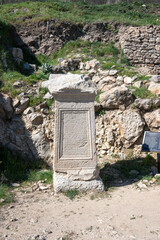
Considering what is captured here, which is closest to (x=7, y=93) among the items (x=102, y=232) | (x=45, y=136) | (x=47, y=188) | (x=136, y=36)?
(x=45, y=136)

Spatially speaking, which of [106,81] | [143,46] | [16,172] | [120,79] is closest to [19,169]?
[16,172]

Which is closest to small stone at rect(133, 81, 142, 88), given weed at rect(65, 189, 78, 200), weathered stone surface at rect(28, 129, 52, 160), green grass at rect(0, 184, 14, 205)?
weathered stone surface at rect(28, 129, 52, 160)

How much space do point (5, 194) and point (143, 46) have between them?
8.40 meters

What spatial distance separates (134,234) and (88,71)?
623cm

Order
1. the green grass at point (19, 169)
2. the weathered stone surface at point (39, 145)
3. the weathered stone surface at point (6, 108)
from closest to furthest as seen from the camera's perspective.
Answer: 1. the green grass at point (19, 169)
2. the weathered stone surface at point (39, 145)
3. the weathered stone surface at point (6, 108)

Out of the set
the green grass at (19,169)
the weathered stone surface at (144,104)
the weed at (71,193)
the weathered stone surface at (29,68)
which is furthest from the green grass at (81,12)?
the weed at (71,193)

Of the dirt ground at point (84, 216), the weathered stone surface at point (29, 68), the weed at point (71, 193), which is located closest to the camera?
the dirt ground at point (84, 216)

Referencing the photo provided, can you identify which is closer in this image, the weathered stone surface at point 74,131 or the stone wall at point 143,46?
the weathered stone surface at point 74,131

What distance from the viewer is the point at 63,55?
30.7 ft

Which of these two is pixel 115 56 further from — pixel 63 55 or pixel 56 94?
pixel 56 94

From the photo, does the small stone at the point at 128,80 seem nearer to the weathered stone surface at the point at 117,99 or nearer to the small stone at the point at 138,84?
the small stone at the point at 138,84

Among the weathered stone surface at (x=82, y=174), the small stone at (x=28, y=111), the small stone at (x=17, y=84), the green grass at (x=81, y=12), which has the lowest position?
the weathered stone surface at (x=82, y=174)

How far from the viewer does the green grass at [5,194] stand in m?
3.27

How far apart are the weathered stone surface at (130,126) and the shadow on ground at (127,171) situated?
617 mm
